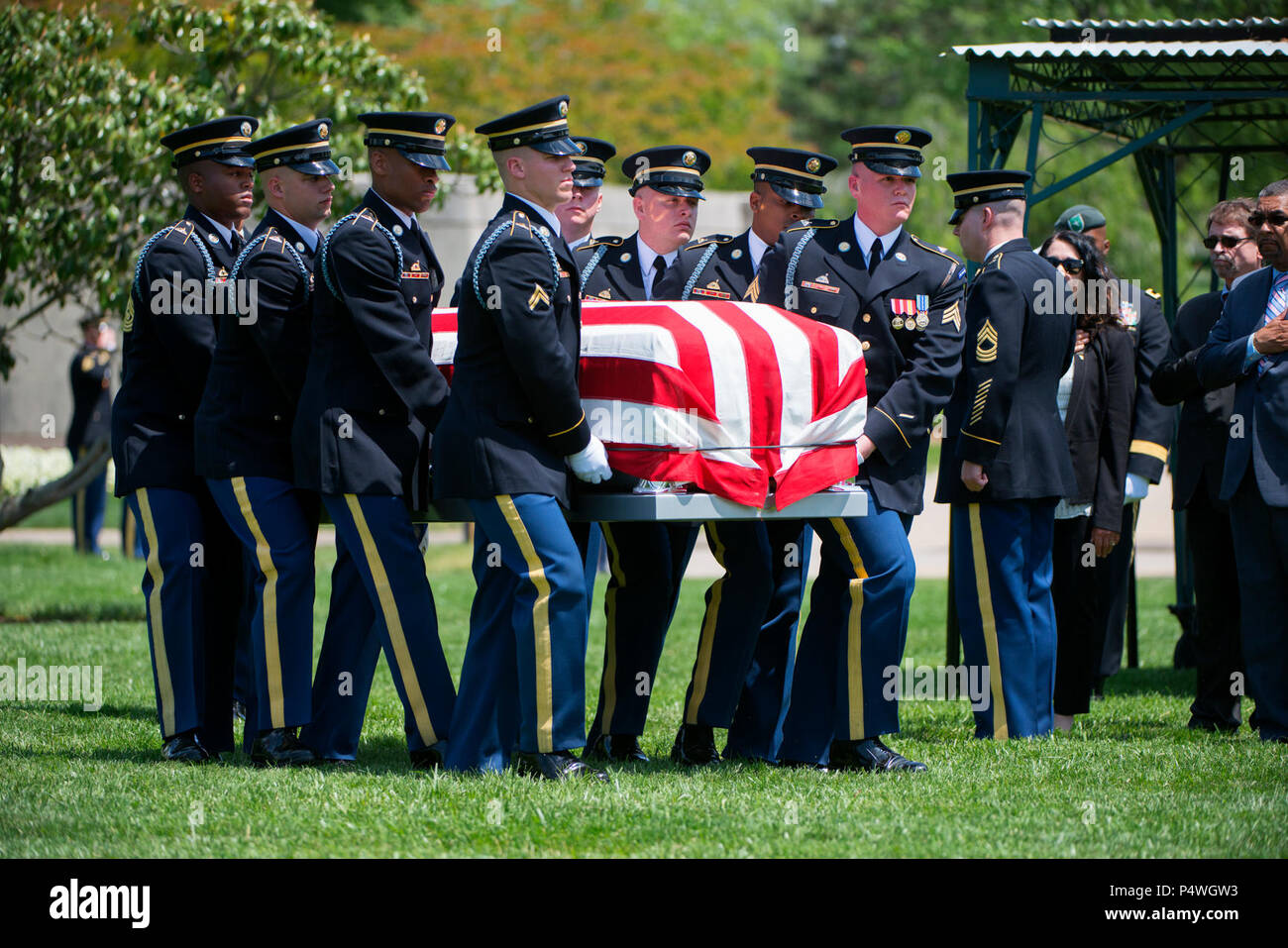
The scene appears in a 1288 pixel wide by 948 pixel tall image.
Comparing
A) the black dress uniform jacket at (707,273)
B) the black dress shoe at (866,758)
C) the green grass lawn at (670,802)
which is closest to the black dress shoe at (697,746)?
the green grass lawn at (670,802)

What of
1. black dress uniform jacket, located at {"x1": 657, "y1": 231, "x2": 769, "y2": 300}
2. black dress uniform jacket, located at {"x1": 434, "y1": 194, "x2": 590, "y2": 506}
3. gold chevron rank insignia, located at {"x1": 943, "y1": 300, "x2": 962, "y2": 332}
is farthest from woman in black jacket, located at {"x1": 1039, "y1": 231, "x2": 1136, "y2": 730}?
black dress uniform jacket, located at {"x1": 434, "y1": 194, "x2": 590, "y2": 506}

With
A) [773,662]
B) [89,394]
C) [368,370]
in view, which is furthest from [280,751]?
[89,394]

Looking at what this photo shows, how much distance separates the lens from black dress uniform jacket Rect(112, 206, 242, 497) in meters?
6.54

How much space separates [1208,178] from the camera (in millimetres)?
31859

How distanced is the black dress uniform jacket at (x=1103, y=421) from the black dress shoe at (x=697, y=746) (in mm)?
2171

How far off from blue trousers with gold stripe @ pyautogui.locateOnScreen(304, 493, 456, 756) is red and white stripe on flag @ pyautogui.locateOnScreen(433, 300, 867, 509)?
0.82 metres

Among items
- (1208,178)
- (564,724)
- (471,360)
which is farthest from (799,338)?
(1208,178)

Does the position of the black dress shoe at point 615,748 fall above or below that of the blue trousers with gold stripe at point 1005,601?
below

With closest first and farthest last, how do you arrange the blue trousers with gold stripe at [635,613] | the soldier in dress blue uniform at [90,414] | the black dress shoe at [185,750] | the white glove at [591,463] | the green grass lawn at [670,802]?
the green grass lawn at [670,802] → the white glove at [591,463] → the black dress shoe at [185,750] → the blue trousers with gold stripe at [635,613] → the soldier in dress blue uniform at [90,414]

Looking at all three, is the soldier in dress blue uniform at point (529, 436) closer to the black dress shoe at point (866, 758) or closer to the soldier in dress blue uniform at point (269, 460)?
the soldier in dress blue uniform at point (269, 460)

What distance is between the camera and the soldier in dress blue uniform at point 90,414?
1564 centimetres

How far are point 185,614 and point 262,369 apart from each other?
100 centimetres

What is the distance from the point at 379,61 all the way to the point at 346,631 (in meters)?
5.97

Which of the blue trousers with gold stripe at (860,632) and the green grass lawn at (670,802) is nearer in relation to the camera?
the green grass lawn at (670,802)
